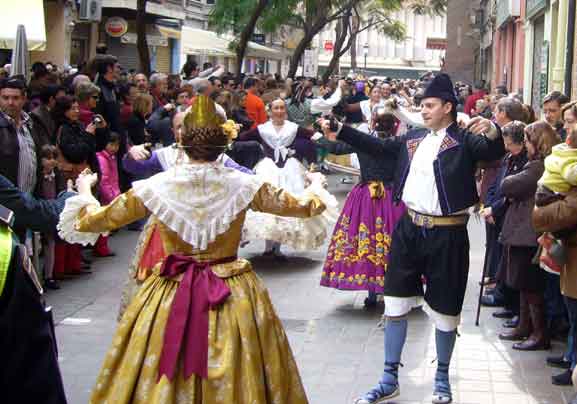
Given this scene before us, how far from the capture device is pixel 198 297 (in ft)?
16.1

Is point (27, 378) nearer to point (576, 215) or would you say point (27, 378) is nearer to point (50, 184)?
point (576, 215)

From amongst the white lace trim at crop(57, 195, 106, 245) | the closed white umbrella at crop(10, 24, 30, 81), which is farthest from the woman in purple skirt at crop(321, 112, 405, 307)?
the closed white umbrella at crop(10, 24, 30, 81)

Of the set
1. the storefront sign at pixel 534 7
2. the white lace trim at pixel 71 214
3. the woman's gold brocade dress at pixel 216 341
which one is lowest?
the woman's gold brocade dress at pixel 216 341

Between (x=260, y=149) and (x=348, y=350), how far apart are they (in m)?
3.80

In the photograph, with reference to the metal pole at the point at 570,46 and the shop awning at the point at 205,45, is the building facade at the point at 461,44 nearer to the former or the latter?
the shop awning at the point at 205,45

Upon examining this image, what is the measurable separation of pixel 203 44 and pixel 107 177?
22322mm

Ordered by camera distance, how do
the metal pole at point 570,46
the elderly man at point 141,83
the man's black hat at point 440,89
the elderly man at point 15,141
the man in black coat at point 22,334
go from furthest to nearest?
1. the elderly man at point 141,83
2. the metal pole at point 570,46
3. the elderly man at point 15,141
4. the man's black hat at point 440,89
5. the man in black coat at point 22,334

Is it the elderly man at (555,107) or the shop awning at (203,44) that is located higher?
the shop awning at (203,44)

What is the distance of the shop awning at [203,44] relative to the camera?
33.2 meters

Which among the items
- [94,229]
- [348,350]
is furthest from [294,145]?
[94,229]

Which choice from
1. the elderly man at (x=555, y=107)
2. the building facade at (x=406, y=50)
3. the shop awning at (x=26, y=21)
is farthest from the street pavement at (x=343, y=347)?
the building facade at (x=406, y=50)

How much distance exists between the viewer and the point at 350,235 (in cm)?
911

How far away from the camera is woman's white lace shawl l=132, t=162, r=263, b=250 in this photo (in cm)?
505

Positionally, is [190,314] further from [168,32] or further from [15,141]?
[168,32]
